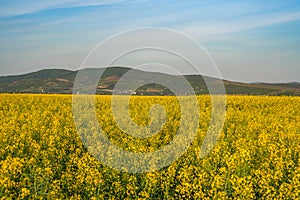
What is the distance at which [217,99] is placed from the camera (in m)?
24.2

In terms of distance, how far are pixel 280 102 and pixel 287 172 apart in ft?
57.1

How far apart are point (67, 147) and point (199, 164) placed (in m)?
4.27

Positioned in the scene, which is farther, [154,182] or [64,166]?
[64,166]

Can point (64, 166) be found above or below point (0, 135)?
below

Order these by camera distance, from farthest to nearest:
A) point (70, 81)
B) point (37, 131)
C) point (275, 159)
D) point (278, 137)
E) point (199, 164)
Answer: point (70, 81) < point (37, 131) < point (278, 137) < point (199, 164) < point (275, 159)

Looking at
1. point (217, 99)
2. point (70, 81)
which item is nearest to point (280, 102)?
point (217, 99)

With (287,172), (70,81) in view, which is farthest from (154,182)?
(70,81)

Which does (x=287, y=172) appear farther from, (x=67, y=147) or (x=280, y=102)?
(x=280, y=102)

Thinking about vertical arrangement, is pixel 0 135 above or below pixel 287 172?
above

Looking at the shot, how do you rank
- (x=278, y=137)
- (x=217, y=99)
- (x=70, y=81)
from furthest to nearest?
(x=70, y=81)
(x=217, y=99)
(x=278, y=137)

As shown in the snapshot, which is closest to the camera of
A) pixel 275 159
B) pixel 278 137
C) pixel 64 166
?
pixel 275 159

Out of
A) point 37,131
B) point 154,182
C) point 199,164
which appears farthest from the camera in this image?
point 37,131

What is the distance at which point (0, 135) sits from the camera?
10.5m

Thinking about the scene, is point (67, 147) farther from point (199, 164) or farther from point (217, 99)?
point (217, 99)
